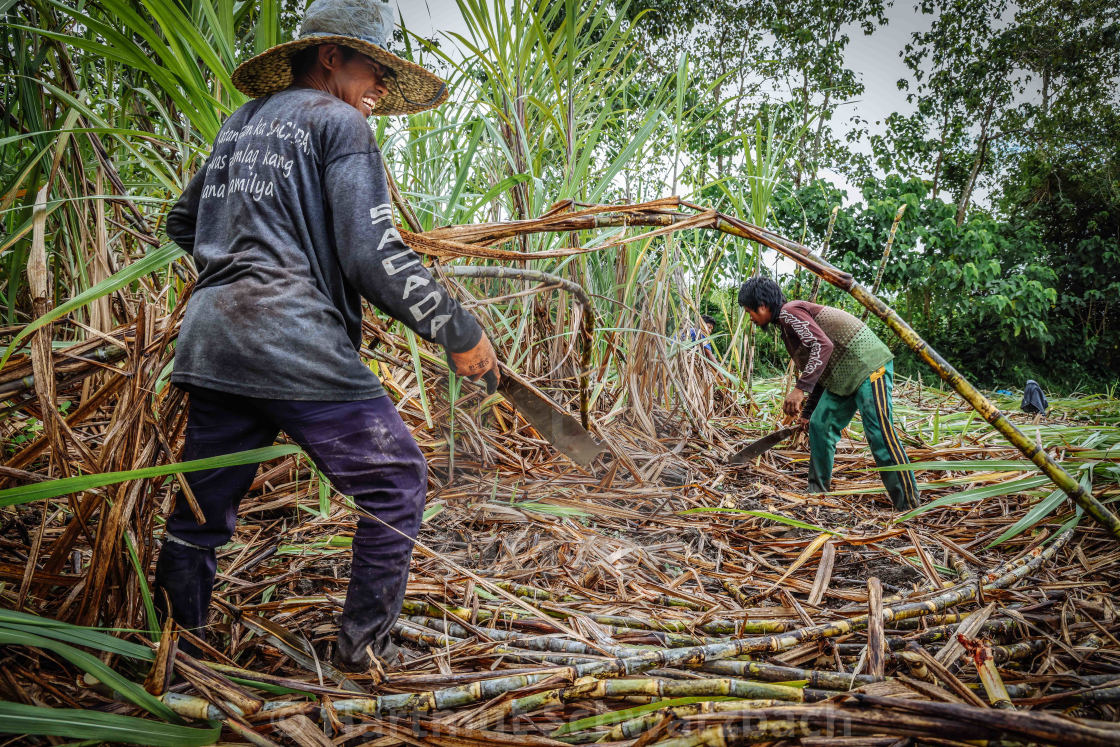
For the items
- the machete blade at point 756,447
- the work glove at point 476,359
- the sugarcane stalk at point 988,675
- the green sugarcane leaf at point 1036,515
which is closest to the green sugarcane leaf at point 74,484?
the work glove at point 476,359

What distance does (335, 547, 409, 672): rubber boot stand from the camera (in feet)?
3.54

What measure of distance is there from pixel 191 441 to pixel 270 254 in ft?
1.27

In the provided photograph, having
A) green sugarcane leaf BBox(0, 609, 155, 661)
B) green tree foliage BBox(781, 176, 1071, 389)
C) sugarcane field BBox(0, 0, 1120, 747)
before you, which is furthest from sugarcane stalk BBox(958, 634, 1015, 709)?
green tree foliage BBox(781, 176, 1071, 389)

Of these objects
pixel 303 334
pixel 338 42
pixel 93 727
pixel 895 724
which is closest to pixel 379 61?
pixel 338 42

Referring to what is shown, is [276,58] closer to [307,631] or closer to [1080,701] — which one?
[307,631]

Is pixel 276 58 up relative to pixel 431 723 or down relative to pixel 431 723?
up

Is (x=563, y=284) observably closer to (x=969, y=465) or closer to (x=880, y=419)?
(x=969, y=465)

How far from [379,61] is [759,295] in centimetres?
215

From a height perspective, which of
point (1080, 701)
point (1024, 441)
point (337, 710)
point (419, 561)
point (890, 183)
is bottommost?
point (419, 561)

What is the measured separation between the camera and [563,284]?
1.69 metres

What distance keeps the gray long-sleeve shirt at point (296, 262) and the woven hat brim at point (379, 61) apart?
0.12 m

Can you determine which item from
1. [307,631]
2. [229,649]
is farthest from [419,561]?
[229,649]

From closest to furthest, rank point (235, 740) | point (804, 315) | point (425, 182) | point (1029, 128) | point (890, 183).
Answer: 1. point (235, 740)
2. point (425, 182)
3. point (804, 315)
4. point (890, 183)
5. point (1029, 128)

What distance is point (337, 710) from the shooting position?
917 mm
